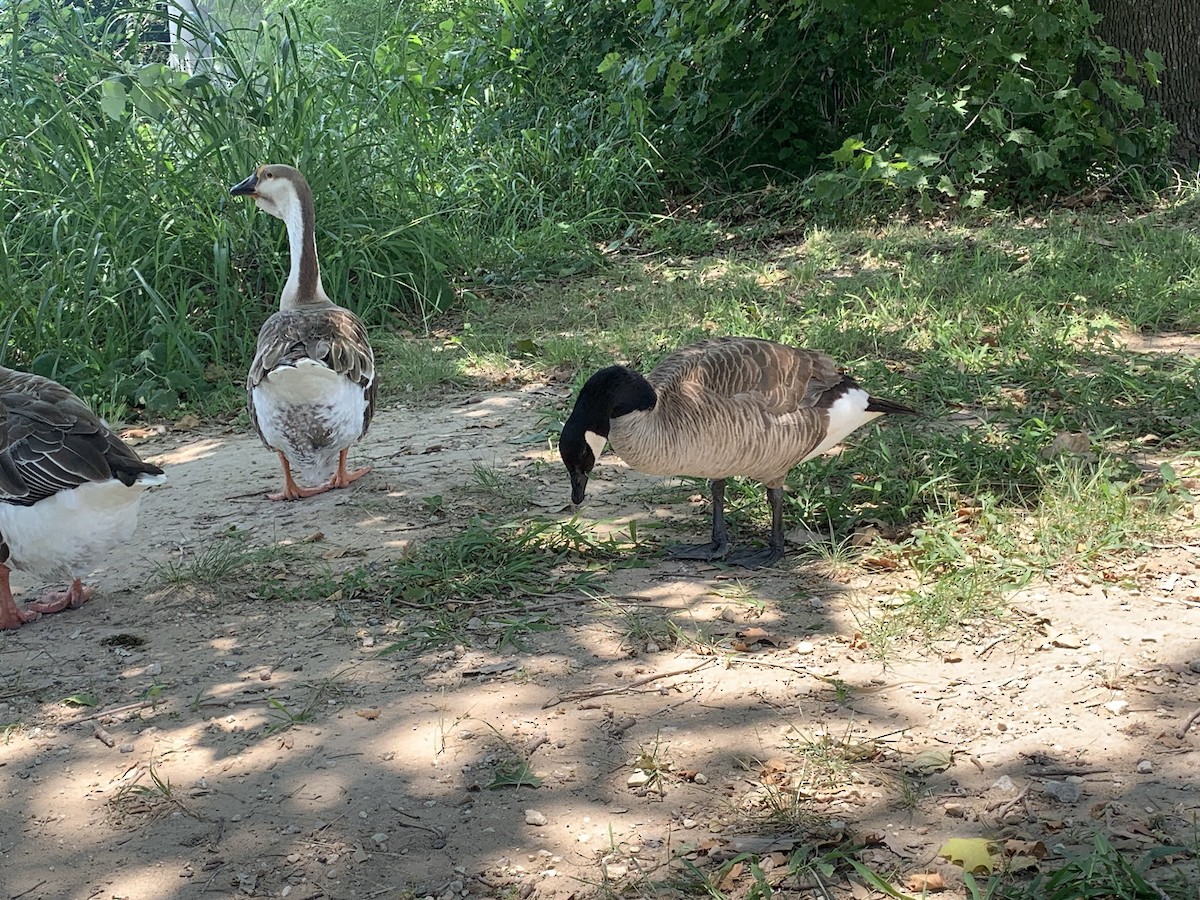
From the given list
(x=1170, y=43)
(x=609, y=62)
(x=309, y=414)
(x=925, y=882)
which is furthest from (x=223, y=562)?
(x=1170, y=43)

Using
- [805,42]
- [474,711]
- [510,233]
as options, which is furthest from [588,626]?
[805,42]

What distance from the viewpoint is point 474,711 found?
3.63 meters

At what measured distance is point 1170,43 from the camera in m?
9.45

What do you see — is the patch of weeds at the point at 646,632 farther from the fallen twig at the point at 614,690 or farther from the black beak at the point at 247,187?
the black beak at the point at 247,187

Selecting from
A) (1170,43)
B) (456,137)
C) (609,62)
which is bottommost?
(456,137)

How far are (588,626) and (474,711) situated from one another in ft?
2.13

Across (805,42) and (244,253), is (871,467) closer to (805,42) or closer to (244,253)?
(244,253)

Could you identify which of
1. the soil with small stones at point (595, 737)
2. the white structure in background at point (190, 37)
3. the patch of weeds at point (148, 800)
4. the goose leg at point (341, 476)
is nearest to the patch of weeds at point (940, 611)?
the soil with small stones at point (595, 737)

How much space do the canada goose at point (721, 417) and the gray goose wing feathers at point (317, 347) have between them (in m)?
1.88

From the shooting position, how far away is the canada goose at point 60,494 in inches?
173

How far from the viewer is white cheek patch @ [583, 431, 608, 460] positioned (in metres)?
4.18

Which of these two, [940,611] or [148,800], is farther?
[940,611]

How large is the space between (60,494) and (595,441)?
6.54 ft

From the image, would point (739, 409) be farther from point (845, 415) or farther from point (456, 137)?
point (456, 137)
